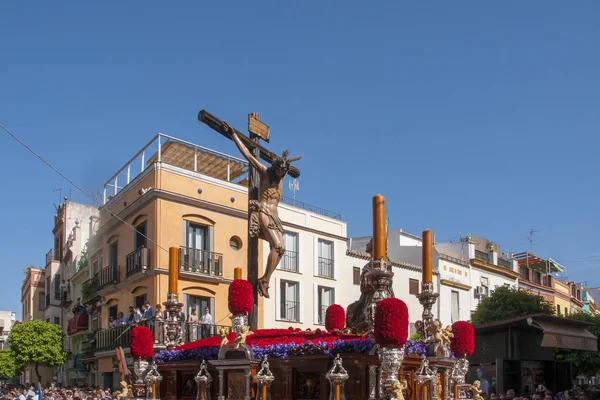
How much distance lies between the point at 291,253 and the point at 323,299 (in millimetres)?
3177

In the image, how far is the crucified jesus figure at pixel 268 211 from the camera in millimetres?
12406

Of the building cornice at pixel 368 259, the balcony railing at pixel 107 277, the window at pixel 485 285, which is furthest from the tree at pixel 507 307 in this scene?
the balcony railing at pixel 107 277

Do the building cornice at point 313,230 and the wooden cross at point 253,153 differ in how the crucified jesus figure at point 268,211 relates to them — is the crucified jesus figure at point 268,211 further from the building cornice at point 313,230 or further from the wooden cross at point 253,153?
the building cornice at point 313,230

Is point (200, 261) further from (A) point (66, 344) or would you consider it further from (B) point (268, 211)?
(A) point (66, 344)

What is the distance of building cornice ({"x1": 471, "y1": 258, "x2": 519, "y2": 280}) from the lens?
4453cm

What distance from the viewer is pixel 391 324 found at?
25.8 ft

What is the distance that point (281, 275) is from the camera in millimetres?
31734

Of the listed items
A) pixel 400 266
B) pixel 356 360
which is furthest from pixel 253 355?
pixel 400 266

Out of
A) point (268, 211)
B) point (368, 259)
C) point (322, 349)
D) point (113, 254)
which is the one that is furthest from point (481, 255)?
point (322, 349)

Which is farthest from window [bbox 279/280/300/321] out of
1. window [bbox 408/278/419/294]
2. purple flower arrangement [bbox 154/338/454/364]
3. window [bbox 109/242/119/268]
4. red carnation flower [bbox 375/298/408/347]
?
red carnation flower [bbox 375/298/408/347]

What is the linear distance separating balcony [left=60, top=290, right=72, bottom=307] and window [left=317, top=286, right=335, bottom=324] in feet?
55.3

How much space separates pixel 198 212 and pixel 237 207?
1.99 metres

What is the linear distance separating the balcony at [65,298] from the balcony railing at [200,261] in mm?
16990

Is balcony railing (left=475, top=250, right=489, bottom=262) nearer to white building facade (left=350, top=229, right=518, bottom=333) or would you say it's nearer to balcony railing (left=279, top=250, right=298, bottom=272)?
white building facade (left=350, top=229, right=518, bottom=333)
